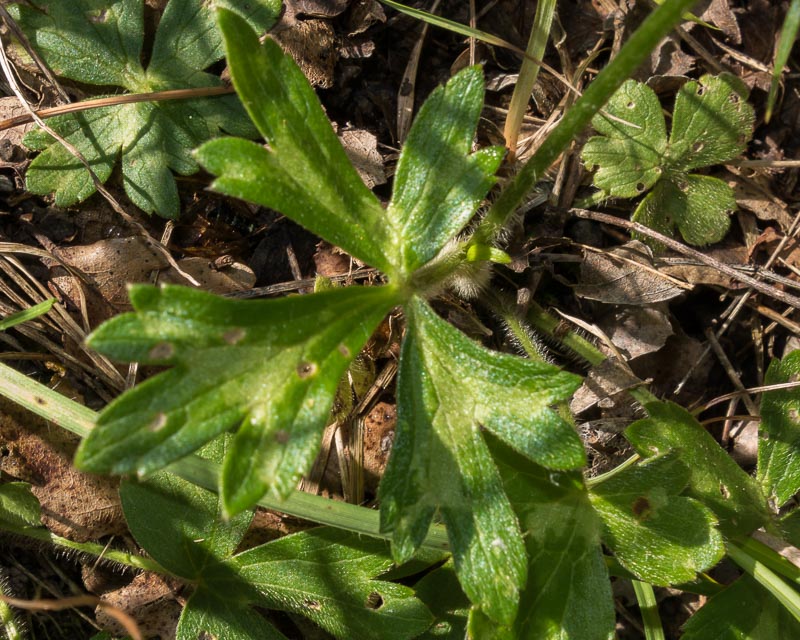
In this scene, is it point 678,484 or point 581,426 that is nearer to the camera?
point 678,484

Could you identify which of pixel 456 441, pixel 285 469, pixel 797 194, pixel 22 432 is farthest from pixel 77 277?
pixel 797 194

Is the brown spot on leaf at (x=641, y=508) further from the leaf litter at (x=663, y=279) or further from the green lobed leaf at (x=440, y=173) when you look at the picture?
the green lobed leaf at (x=440, y=173)

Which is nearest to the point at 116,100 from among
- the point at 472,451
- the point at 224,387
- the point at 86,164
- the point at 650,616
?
the point at 86,164

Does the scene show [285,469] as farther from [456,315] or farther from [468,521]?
[456,315]

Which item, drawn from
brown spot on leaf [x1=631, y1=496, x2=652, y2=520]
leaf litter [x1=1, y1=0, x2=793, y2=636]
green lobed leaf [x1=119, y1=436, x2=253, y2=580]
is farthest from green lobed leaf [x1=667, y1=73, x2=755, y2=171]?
green lobed leaf [x1=119, y1=436, x2=253, y2=580]

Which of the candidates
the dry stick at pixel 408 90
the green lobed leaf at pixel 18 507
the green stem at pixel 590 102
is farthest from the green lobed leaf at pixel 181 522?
the dry stick at pixel 408 90

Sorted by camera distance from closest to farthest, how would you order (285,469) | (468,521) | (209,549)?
(285,469)
(468,521)
(209,549)
